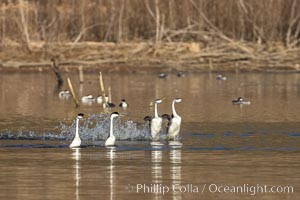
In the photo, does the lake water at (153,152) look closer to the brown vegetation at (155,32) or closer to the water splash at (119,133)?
the water splash at (119,133)

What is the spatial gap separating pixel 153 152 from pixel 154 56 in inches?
1001

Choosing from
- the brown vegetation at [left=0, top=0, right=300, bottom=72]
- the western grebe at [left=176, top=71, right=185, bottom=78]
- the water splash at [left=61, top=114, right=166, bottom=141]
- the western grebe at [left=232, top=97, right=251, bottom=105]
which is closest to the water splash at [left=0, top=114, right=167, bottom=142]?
the water splash at [left=61, top=114, right=166, bottom=141]

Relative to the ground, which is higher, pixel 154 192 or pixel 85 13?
pixel 85 13

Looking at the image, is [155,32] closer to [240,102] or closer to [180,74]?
[180,74]

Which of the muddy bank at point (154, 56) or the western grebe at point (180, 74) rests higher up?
the muddy bank at point (154, 56)

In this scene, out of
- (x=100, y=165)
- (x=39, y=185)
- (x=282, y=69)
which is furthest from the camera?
(x=282, y=69)

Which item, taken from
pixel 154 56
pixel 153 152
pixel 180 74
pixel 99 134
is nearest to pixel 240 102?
pixel 99 134

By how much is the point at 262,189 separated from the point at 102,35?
104 ft

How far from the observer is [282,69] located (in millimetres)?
43531

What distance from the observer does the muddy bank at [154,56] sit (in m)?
42.3

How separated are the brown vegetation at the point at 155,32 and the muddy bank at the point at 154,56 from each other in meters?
0.04

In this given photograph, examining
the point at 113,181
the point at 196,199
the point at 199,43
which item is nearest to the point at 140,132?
the point at 113,181

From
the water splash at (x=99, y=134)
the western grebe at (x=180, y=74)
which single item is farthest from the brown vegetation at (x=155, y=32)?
the water splash at (x=99, y=134)

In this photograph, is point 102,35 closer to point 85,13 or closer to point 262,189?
point 85,13
